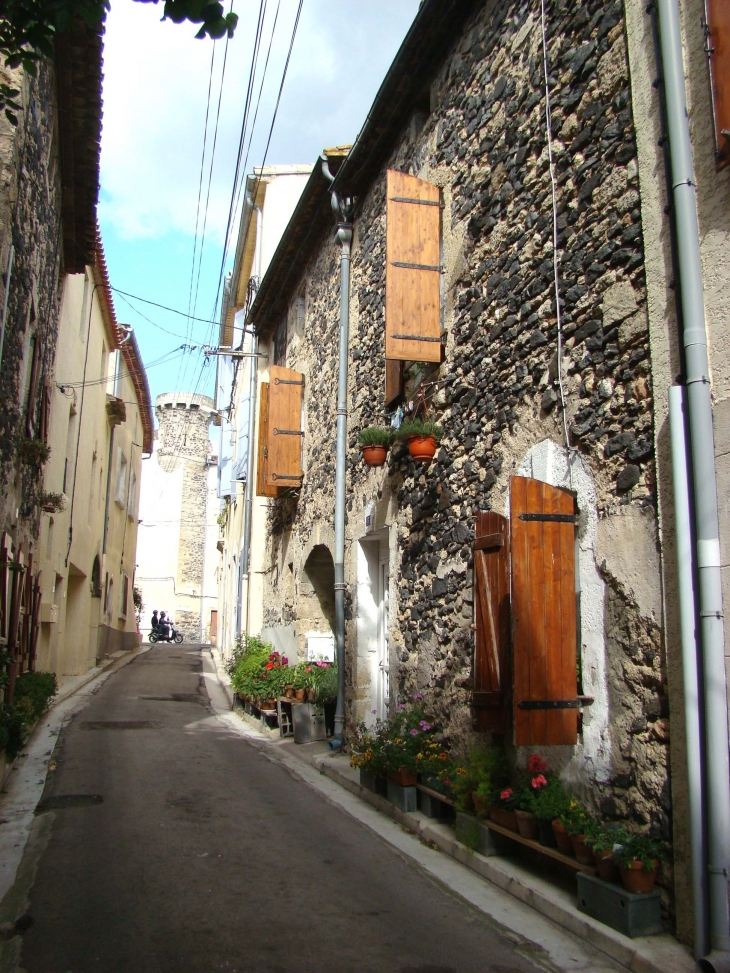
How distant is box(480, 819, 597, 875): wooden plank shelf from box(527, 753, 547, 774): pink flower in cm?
35

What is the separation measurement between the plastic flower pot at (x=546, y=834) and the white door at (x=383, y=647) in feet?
12.7

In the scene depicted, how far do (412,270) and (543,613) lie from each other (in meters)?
3.52

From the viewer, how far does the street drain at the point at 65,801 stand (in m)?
6.31

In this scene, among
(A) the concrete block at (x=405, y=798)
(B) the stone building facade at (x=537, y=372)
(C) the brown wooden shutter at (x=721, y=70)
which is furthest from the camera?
(A) the concrete block at (x=405, y=798)

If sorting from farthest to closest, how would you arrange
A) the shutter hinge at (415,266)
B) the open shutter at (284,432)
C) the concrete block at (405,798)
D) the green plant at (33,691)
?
the open shutter at (284,432) → the green plant at (33,691) → the shutter hinge at (415,266) → the concrete block at (405,798)

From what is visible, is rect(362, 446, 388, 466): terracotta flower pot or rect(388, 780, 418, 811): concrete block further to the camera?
rect(362, 446, 388, 466): terracotta flower pot

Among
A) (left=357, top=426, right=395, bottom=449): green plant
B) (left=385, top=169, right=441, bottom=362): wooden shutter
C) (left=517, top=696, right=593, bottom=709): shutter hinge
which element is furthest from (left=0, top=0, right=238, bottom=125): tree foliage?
(left=357, top=426, right=395, bottom=449): green plant

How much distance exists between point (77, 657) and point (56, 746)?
8026 mm

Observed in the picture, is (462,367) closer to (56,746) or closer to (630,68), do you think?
(630,68)

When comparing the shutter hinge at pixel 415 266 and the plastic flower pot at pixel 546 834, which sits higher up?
the shutter hinge at pixel 415 266

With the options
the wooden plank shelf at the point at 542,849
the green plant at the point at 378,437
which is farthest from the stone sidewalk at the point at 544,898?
the green plant at the point at 378,437

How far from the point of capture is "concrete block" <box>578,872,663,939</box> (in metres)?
3.65

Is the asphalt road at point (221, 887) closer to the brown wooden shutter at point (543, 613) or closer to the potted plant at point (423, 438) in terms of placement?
the brown wooden shutter at point (543, 613)

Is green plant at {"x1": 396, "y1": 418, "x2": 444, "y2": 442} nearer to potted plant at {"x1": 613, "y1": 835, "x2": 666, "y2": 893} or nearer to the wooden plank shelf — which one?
the wooden plank shelf
